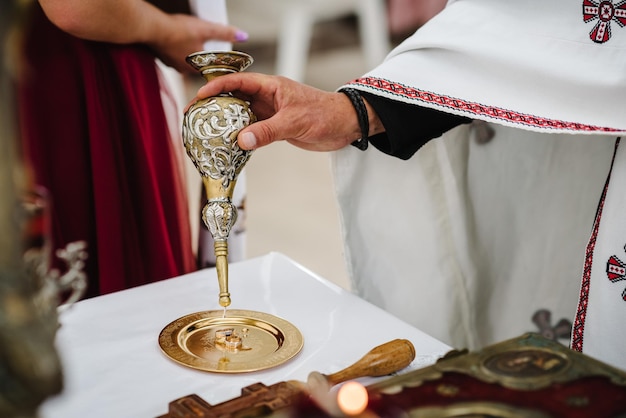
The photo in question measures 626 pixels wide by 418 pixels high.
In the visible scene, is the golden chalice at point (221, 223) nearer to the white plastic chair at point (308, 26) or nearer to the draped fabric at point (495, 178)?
the draped fabric at point (495, 178)

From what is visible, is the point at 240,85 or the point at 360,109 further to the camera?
the point at 360,109

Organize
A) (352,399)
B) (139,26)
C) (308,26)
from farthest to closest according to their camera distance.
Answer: (308,26) → (139,26) → (352,399)

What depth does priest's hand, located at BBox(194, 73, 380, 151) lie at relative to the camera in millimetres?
739

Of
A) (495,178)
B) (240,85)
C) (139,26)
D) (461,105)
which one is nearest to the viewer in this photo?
(240,85)

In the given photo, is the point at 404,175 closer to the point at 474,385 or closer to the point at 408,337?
the point at 408,337

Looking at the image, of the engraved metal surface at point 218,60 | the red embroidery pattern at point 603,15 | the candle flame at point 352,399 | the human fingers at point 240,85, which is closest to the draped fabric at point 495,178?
the red embroidery pattern at point 603,15

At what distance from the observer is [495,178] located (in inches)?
43.9

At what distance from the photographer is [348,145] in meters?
0.97

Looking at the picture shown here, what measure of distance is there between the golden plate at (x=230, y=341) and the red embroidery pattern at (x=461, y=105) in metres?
0.32

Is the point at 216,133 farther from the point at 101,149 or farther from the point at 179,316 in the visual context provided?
the point at 101,149

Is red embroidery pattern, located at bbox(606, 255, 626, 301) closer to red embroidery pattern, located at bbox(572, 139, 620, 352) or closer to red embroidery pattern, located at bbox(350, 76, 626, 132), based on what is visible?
red embroidery pattern, located at bbox(572, 139, 620, 352)

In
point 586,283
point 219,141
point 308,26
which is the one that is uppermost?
point 219,141

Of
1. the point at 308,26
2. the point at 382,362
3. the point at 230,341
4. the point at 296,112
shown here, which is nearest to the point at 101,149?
the point at 296,112

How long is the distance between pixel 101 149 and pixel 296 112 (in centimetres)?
34
